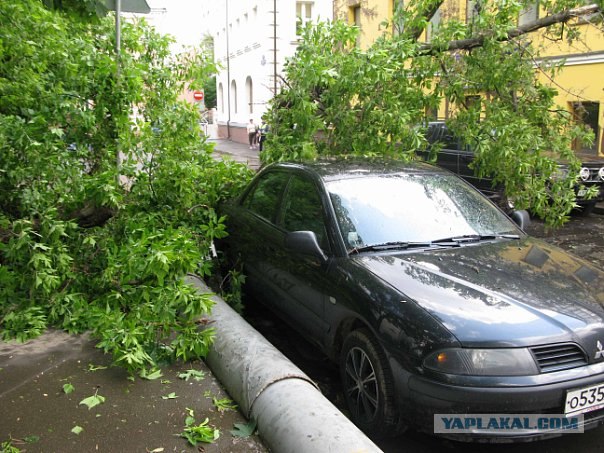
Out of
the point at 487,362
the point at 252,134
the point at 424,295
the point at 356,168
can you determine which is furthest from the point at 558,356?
the point at 252,134

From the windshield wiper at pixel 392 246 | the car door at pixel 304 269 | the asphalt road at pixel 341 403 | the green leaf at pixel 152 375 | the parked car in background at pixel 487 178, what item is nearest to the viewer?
the asphalt road at pixel 341 403

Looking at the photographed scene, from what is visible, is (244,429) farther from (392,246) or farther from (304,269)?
(392,246)

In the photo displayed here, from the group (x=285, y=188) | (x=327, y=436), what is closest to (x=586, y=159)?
(x=285, y=188)

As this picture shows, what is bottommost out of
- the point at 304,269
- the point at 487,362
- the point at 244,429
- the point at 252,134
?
the point at 244,429

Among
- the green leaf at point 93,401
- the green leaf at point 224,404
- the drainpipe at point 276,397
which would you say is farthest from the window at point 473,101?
the green leaf at point 93,401

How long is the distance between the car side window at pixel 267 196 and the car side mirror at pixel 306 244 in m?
0.93

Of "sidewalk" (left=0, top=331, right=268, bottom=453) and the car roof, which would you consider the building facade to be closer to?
the car roof

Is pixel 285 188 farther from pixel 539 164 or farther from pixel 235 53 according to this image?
pixel 235 53

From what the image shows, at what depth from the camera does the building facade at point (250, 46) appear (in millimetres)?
31938

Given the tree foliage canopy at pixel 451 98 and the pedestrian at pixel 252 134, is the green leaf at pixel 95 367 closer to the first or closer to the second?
the tree foliage canopy at pixel 451 98

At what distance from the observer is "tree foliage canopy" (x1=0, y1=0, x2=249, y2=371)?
400 centimetres

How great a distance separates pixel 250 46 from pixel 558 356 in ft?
112

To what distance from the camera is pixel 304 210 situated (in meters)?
4.59

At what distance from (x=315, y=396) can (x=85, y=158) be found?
10.1 feet
